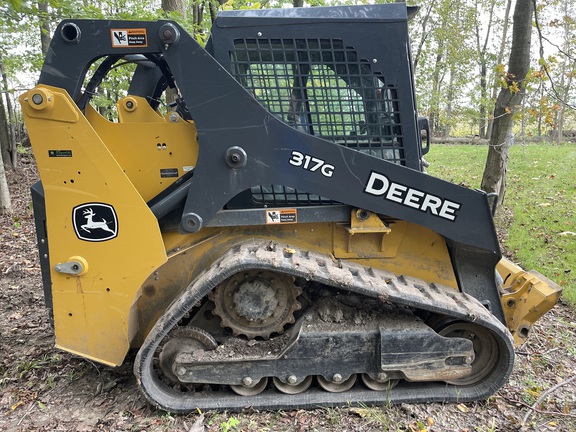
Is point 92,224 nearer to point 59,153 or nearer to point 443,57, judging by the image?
point 59,153

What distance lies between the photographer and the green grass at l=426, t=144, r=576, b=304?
5.52 metres

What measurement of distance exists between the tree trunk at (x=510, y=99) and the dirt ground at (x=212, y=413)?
3.17 m

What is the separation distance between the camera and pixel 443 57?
907 inches

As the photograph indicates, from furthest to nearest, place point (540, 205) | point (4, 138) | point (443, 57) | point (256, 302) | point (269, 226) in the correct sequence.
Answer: point (443, 57) → point (4, 138) → point (540, 205) → point (269, 226) → point (256, 302)

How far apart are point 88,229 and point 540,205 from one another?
746cm

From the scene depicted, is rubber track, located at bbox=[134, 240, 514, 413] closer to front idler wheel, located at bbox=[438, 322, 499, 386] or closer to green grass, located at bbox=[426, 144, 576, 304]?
front idler wheel, located at bbox=[438, 322, 499, 386]

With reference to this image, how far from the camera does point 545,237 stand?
631 cm

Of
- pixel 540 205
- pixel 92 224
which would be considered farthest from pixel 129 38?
pixel 540 205

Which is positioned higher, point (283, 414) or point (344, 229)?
point (344, 229)

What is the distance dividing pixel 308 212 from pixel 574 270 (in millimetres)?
3970

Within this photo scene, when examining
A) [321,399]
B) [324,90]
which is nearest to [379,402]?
[321,399]

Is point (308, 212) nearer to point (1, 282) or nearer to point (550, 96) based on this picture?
point (550, 96)

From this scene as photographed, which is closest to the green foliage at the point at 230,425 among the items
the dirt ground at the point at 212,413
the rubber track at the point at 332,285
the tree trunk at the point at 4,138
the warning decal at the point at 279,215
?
the dirt ground at the point at 212,413

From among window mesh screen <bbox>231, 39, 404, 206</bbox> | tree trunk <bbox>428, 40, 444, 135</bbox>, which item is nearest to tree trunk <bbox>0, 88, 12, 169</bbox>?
window mesh screen <bbox>231, 39, 404, 206</bbox>
